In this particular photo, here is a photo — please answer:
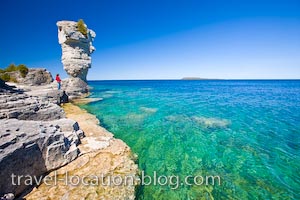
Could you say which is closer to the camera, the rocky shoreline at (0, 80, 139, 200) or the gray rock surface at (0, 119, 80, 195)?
the gray rock surface at (0, 119, 80, 195)

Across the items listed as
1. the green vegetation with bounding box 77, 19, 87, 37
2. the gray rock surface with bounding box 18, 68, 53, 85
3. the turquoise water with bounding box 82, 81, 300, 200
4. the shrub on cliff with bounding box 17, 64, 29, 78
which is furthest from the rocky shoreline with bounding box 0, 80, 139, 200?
the shrub on cliff with bounding box 17, 64, 29, 78

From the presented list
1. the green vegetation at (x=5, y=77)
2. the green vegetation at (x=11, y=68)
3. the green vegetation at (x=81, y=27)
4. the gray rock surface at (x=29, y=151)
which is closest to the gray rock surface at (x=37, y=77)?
the green vegetation at (x=5, y=77)

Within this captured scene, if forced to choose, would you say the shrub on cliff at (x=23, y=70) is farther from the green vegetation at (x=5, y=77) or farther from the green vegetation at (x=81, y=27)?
the green vegetation at (x=81, y=27)

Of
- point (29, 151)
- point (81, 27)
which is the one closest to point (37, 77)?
point (81, 27)

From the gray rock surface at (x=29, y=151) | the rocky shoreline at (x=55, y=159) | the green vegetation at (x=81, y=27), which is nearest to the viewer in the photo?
the gray rock surface at (x=29, y=151)

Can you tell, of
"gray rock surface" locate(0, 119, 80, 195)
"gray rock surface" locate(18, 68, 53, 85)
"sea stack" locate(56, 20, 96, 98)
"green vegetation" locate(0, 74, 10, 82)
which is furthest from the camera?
"gray rock surface" locate(18, 68, 53, 85)

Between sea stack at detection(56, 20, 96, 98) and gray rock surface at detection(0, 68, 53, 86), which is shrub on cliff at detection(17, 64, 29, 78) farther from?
sea stack at detection(56, 20, 96, 98)

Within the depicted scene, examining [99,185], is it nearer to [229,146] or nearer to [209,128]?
[229,146]

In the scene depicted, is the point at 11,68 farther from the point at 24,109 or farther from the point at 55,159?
the point at 55,159

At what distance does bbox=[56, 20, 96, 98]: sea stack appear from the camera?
31000 mm

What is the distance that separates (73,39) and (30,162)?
1205 inches

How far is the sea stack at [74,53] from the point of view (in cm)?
3100

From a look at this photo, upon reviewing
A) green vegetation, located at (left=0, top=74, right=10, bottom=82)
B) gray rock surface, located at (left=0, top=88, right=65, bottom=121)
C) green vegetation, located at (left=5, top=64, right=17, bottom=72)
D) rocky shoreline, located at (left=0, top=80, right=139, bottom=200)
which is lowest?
rocky shoreline, located at (left=0, top=80, right=139, bottom=200)

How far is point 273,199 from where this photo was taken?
631 centimetres
